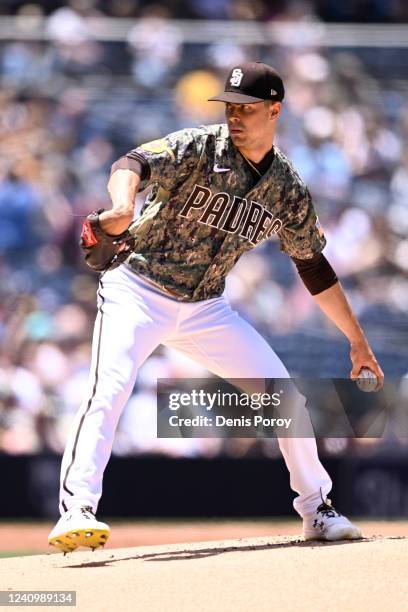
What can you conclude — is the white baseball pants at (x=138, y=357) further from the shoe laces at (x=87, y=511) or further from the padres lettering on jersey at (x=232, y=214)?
the padres lettering on jersey at (x=232, y=214)

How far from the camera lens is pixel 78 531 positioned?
3725 millimetres

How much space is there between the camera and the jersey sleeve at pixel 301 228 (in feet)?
15.1

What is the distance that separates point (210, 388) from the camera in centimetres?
866

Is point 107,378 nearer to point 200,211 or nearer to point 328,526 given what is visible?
point 200,211

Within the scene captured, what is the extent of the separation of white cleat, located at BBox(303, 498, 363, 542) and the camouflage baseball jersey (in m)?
0.98

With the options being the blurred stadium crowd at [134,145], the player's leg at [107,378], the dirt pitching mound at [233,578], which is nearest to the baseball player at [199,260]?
the player's leg at [107,378]

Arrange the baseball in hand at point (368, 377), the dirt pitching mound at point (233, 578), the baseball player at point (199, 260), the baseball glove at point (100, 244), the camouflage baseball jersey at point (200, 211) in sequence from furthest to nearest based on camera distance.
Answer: the baseball in hand at point (368, 377) → the camouflage baseball jersey at point (200, 211) → the baseball player at point (199, 260) → the baseball glove at point (100, 244) → the dirt pitching mound at point (233, 578)

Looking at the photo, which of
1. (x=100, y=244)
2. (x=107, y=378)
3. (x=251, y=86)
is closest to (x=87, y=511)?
(x=107, y=378)

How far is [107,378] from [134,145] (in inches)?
234

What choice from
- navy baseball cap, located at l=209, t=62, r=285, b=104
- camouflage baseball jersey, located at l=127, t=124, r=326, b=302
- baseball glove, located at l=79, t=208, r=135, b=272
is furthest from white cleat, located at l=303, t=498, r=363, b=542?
navy baseball cap, located at l=209, t=62, r=285, b=104

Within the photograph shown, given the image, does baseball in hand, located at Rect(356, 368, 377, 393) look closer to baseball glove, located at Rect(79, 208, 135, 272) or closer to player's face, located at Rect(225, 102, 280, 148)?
player's face, located at Rect(225, 102, 280, 148)

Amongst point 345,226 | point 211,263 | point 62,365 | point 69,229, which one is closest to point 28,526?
point 62,365

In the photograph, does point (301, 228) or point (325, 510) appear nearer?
point (325, 510)

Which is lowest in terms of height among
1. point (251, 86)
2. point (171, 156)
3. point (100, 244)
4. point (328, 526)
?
point (328, 526)
